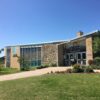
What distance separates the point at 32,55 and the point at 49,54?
14.8ft

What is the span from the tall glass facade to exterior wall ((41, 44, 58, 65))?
50.6 inches

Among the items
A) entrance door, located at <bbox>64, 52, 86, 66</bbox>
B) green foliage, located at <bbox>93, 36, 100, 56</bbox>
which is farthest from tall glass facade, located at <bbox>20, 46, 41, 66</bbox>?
green foliage, located at <bbox>93, 36, 100, 56</bbox>

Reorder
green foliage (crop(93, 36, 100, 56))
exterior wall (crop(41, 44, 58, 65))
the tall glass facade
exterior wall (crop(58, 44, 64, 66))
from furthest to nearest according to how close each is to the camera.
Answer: the tall glass facade < exterior wall (crop(41, 44, 58, 65)) < exterior wall (crop(58, 44, 64, 66)) < green foliage (crop(93, 36, 100, 56))

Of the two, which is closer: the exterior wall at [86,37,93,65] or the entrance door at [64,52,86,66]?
the exterior wall at [86,37,93,65]

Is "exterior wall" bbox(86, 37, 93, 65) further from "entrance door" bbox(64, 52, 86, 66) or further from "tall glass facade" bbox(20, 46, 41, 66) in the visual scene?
"tall glass facade" bbox(20, 46, 41, 66)

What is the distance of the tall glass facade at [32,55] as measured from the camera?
40.4m

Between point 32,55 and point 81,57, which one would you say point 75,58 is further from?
point 32,55

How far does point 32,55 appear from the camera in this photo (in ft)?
135

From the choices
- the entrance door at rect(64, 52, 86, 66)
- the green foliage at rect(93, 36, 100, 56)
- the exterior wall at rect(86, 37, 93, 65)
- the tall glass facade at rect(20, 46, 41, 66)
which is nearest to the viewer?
the green foliage at rect(93, 36, 100, 56)

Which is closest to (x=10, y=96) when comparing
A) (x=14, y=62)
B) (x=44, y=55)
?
(x=44, y=55)

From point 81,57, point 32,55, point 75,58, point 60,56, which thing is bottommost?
point 75,58

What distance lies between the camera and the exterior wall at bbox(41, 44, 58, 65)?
36.8 m

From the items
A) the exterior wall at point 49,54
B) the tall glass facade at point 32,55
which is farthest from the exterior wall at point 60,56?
the tall glass facade at point 32,55

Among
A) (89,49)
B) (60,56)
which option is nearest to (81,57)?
(89,49)
